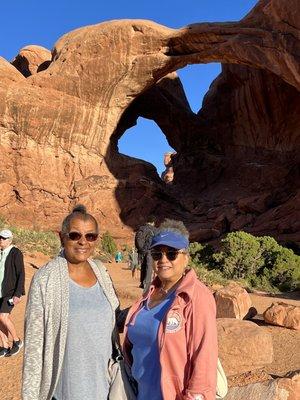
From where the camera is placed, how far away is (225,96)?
112ft

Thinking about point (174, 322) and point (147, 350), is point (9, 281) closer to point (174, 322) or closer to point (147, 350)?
point (147, 350)

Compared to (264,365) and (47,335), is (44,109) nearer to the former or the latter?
(264,365)

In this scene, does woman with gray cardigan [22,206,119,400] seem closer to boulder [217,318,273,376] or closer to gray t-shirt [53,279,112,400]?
gray t-shirt [53,279,112,400]

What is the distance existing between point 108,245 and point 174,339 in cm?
2149

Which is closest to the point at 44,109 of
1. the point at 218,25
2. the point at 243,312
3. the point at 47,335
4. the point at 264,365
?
the point at 218,25

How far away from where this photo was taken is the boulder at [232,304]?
733 cm

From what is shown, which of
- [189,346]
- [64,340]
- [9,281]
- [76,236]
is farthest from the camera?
[9,281]

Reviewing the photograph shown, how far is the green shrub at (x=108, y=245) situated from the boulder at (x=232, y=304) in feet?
49.7

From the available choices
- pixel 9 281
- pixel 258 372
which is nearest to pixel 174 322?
pixel 258 372

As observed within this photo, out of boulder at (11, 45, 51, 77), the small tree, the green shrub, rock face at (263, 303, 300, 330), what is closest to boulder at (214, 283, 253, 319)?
rock face at (263, 303, 300, 330)

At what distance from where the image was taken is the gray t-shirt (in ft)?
6.63

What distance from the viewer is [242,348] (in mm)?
5258

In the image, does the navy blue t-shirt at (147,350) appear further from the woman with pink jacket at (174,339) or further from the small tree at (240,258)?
the small tree at (240,258)

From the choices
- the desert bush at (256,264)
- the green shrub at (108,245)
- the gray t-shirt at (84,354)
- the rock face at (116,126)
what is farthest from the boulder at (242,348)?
the green shrub at (108,245)
